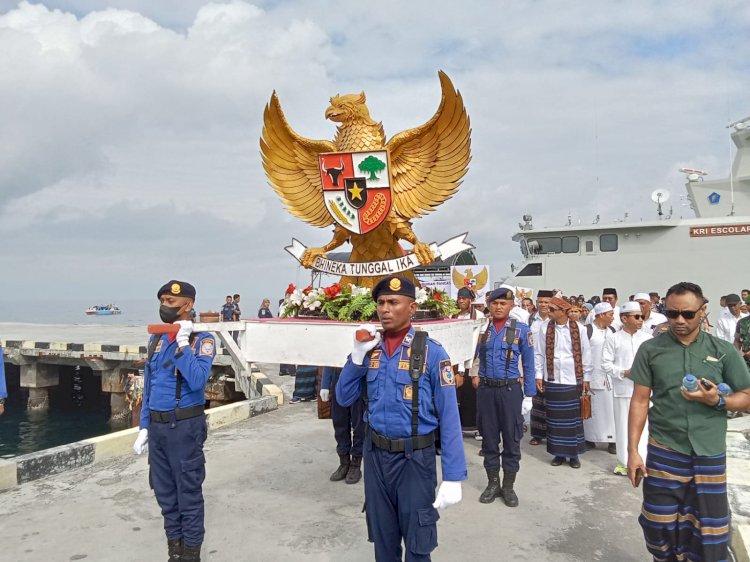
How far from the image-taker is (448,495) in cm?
277

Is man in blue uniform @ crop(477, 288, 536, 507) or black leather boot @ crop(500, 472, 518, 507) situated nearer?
black leather boot @ crop(500, 472, 518, 507)

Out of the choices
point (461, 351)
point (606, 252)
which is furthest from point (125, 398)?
point (606, 252)

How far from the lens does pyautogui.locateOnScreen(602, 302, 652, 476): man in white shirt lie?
18.7ft

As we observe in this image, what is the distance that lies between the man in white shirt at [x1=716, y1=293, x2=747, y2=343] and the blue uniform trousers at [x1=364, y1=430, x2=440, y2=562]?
8564mm

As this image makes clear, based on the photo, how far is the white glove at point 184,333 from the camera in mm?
3541

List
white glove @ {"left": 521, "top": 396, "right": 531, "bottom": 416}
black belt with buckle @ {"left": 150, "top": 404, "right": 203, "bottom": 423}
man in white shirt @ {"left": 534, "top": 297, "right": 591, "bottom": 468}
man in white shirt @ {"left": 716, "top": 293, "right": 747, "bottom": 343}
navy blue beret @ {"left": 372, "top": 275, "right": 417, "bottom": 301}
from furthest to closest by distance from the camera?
man in white shirt @ {"left": 716, "top": 293, "right": 747, "bottom": 343}
man in white shirt @ {"left": 534, "top": 297, "right": 591, "bottom": 468}
white glove @ {"left": 521, "top": 396, "right": 531, "bottom": 416}
black belt with buckle @ {"left": 150, "top": 404, "right": 203, "bottom": 423}
navy blue beret @ {"left": 372, "top": 275, "right": 417, "bottom": 301}

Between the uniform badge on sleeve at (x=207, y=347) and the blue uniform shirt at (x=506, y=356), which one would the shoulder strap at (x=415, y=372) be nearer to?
the uniform badge on sleeve at (x=207, y=347)

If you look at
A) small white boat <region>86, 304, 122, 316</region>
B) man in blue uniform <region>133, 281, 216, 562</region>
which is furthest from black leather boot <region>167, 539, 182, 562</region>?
small white boat <region>86, 304, 122, 316</region>

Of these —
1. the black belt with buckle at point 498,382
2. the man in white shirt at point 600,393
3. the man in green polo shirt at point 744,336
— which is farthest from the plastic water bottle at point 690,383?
the man in green polo shirt at point 744,336

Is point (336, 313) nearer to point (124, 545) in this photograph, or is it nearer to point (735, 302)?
point (124, 545)

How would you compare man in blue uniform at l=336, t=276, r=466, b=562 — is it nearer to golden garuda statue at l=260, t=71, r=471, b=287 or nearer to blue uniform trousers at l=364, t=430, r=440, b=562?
blue uniform trousers at l=364, t=430, r=440, b=562

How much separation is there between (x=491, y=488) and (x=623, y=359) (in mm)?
2068

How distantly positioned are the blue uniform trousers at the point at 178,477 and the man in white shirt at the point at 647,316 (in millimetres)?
5322

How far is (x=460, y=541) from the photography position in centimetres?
392
